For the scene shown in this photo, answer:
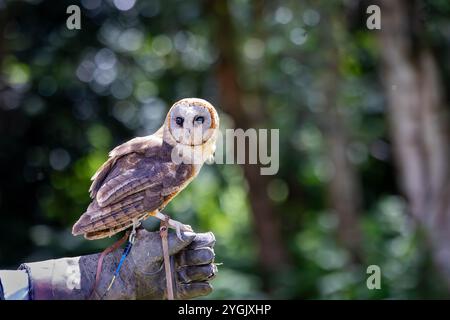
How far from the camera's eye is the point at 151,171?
7.09 feet

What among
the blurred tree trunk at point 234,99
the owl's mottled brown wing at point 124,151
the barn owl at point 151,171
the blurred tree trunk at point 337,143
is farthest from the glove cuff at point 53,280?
the blurred tree trunk at point 337,143

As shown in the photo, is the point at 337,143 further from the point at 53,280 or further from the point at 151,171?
the point at 53,280

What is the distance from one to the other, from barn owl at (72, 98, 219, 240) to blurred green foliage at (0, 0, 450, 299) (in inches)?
115

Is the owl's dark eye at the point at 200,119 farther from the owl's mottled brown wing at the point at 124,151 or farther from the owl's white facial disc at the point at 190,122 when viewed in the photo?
the owl's mottled brown wing at the point at 124,151

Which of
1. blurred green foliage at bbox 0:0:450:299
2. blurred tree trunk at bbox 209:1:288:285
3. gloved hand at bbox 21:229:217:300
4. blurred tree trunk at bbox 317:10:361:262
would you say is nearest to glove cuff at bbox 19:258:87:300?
gloved hand at bbox 21:229:217:300

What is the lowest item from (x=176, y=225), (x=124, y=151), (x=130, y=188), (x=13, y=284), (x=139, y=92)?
(x=13, y=284)

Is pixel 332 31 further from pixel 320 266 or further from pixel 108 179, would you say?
pixel 108 179

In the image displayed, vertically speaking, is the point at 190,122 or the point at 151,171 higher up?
the point at 190,122

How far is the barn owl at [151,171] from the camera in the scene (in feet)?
6.91

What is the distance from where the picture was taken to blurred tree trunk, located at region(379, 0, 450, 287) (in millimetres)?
5906

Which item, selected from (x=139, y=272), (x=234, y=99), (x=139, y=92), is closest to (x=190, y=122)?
(x=139, y=272)

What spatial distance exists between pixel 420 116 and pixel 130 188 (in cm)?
436

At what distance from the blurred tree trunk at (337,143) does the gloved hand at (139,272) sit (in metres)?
4.42
